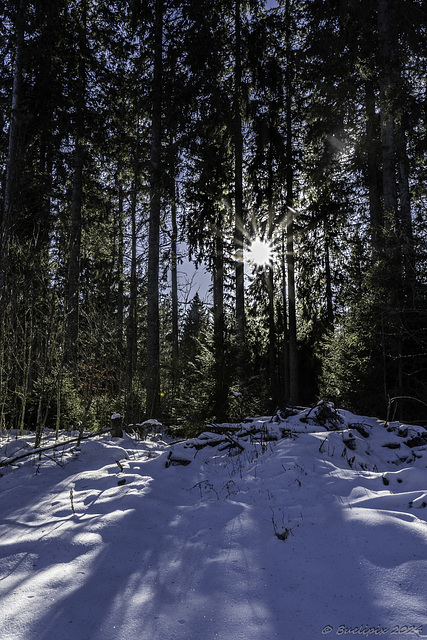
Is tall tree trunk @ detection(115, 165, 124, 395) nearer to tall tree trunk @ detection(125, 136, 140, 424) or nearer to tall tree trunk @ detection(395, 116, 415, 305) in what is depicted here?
tall tree trunk @ detection(125, 136, 140, 424)

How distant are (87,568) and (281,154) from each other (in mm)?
13746

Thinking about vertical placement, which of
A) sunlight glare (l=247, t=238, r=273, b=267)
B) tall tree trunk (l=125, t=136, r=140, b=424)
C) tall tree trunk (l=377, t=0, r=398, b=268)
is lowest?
tall tree trunk (l=125, t=136, r=140, b=424)

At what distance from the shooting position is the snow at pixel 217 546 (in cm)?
171

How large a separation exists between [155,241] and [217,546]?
28.2ft

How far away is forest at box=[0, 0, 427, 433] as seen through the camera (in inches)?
304

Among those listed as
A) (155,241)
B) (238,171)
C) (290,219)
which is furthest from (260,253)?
(155,241)

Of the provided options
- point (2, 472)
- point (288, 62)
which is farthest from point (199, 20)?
point (2, 472)

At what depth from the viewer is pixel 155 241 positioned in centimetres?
1011

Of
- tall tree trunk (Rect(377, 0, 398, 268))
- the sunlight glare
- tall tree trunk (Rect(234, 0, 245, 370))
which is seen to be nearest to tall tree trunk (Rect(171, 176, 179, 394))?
tall tree trunk (Rect(234, 0, 245, 370))

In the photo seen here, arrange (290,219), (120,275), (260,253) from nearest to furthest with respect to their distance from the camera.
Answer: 1. (120,275)
2. (290,219)
3. (260,253)

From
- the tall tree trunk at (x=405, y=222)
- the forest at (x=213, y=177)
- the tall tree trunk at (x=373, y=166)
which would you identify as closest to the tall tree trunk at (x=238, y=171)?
the forest at (x=213, y=177)

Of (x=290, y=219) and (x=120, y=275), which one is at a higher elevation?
(x=290, y=219)

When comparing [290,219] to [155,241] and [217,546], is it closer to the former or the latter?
[155,241]

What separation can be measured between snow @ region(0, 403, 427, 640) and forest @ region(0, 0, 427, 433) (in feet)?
9.18
